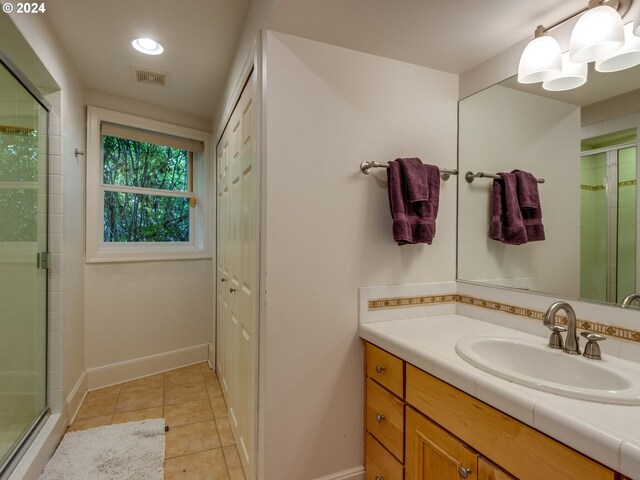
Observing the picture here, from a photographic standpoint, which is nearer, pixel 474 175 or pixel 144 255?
pixel 474 175

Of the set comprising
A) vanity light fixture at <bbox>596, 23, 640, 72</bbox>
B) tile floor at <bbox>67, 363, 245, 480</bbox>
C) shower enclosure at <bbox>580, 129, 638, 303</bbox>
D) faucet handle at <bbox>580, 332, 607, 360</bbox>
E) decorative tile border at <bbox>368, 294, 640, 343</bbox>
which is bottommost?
tile floor at <bbox>67, 363, 245, 480</bbox>

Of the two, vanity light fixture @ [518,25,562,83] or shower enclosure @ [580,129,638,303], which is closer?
shower enclosure @ [580,129,638,303]

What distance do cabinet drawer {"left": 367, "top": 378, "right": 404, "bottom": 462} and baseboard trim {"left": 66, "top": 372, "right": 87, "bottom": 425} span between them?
192 cm

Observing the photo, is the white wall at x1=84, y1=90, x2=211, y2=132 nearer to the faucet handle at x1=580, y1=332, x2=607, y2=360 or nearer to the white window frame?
the white window frame

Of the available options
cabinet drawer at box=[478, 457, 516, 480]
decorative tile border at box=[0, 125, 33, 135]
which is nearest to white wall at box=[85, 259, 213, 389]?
decorative tile border at box=[0, 125, 33, 135]

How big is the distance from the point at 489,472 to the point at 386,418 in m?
0.49

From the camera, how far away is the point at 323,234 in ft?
4.65

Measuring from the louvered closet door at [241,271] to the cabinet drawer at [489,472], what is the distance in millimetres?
891

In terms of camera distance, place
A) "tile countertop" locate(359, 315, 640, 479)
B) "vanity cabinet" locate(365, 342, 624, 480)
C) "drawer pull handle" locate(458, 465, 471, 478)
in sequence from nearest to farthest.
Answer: "tile countertop" locate(359, 315, 640, 479), "vanity cabinet" locate(365, 342, 624, 480), "drawer pull handle" locate(458, 465, 471, 478)

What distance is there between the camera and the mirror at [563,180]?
1.12m

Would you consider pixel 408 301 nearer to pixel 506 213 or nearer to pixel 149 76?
pixel 506 213

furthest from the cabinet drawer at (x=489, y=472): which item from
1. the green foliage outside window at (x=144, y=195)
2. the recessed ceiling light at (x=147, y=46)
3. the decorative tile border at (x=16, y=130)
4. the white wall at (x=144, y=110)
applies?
the white wall at (x=144, y=110)

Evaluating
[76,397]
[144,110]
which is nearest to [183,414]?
[76,397]

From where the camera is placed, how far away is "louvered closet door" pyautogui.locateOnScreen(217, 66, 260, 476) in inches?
56.6
